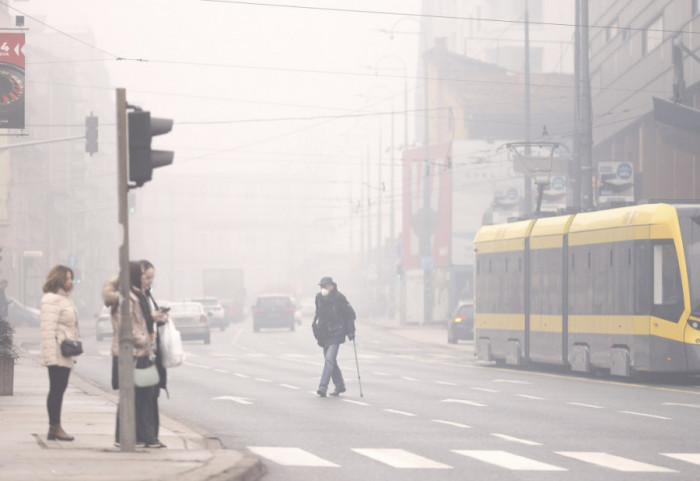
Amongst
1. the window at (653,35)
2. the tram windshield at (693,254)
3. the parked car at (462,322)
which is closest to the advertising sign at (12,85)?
the tram windshield at (693,254)

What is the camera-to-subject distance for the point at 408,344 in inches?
2031

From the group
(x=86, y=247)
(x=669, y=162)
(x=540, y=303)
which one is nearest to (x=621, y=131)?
(x=669, y=162)

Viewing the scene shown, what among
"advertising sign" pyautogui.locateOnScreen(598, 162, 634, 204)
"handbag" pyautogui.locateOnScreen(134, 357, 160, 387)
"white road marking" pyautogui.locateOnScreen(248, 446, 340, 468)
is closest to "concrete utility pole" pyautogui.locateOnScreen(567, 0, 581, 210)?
"advertising sign" pyautogui.locateOnScreen(598, 162, 634, 204)

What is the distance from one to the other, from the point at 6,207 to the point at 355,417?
57.2 meters

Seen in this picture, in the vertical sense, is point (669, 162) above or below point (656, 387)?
above

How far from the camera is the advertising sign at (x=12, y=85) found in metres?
30.6

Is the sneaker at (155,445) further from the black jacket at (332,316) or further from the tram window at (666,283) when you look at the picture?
the tram window at (666,283)

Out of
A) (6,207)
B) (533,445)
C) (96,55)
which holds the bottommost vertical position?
(533,445)

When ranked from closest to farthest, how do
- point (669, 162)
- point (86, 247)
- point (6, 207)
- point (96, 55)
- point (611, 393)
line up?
point (611, 393) → point (669, 162) → point (6, 207) → point (86, 247) → point (96, 55)

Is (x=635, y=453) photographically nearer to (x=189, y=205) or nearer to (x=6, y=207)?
(x=6, y=207)

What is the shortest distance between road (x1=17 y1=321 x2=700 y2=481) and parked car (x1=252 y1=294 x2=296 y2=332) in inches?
1334

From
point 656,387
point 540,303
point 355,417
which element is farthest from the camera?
point 540,303

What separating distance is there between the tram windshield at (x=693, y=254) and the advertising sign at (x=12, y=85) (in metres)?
13.2

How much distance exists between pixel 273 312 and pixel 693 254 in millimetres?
44215
